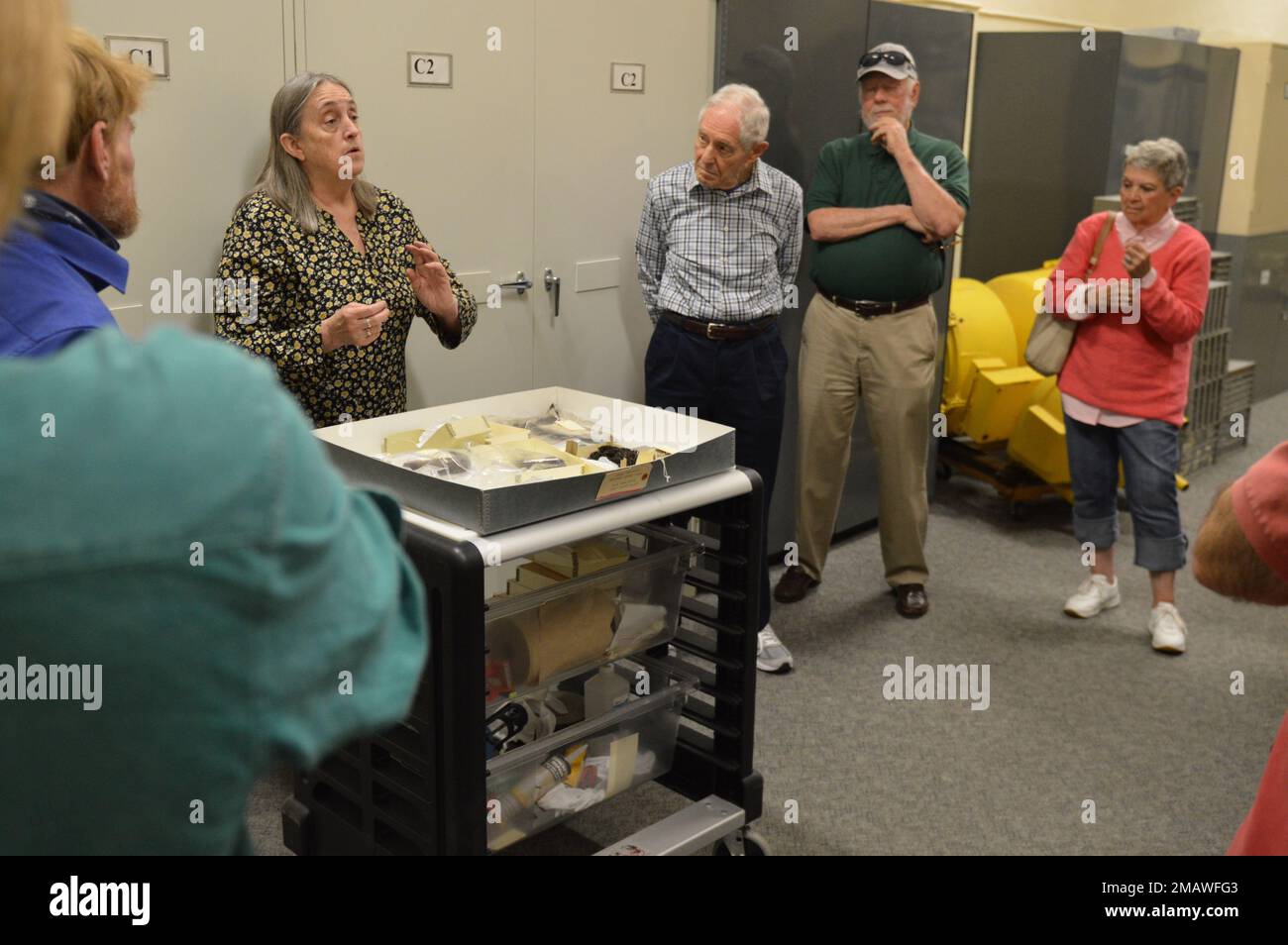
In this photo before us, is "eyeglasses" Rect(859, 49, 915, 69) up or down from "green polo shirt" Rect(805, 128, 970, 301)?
up

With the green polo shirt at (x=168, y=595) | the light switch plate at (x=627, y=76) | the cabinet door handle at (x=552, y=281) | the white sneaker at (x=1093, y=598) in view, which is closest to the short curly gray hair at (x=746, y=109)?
the light switch plate at (x=627, y=76)

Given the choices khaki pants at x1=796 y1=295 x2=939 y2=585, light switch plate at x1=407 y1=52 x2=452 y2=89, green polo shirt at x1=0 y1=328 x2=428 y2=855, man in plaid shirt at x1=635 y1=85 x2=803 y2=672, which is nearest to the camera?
green polo shirt at x1=0 y1=328 x2=428 y2=855

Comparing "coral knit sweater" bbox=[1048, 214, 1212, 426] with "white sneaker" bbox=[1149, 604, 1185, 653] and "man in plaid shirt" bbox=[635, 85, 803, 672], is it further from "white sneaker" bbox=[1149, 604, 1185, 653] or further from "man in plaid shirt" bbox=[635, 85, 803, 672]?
"man in plaid shirt" bbox=[635, 85, 803, 672]

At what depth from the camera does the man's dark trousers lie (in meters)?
3.39

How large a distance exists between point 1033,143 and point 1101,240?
6.31 feet

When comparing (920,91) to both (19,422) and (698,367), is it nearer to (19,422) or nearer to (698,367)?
(698,367)

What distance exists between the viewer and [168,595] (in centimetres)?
57

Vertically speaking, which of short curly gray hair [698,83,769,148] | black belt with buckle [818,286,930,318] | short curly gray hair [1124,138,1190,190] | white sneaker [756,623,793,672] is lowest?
white sneaker [756,623,793,672]

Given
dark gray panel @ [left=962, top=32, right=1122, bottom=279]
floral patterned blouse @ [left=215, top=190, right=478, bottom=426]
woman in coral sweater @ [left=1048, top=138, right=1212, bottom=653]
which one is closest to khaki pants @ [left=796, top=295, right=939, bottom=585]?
woman in coral sweater @ [left=1048, top=138, right=1212, bottom=653]

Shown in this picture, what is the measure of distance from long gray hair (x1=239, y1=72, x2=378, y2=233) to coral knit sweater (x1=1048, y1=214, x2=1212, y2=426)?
7.49 feet

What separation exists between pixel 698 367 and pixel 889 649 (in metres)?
1.06

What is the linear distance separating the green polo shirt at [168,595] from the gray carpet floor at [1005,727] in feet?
6.76

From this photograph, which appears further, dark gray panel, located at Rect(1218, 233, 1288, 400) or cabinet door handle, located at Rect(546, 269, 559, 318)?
dark gray panel, located at Rect(1218, 233, 1288, 400)
